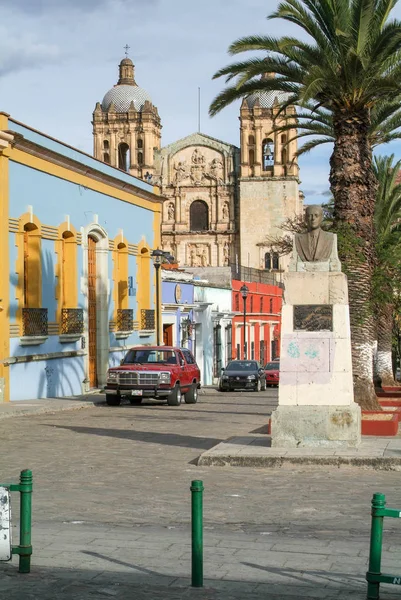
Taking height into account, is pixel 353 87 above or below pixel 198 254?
below

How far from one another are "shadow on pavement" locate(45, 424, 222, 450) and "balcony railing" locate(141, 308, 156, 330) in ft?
69.7

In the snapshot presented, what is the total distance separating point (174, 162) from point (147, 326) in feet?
151

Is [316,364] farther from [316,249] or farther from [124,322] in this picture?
[124,322]

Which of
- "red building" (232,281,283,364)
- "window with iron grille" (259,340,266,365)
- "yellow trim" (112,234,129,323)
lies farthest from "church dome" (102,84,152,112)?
"yellow trim" (112,234,129,323)

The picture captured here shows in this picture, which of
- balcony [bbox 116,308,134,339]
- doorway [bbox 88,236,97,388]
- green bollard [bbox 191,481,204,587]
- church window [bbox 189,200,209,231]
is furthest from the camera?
church window [bbox 189,200,209,231]

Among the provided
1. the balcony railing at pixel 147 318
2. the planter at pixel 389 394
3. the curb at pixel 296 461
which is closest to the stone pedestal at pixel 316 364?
the curb at pixel 296 461

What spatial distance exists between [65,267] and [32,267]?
3189 millimetres

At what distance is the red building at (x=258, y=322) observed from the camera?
63469mm

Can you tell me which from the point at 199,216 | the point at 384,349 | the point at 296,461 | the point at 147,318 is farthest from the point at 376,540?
the point at 199,216

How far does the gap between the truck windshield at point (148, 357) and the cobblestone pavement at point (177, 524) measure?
34.6ft

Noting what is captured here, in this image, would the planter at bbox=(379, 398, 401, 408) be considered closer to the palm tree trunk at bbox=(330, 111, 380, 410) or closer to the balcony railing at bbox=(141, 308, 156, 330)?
the palm tree trunk at bbox=(330, 111, 380, 410)

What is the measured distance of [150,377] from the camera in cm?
2789

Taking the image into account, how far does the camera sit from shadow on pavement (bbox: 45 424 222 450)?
57.3 feet

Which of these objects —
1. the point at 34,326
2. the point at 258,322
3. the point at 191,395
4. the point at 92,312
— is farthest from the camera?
the point at 258,322
